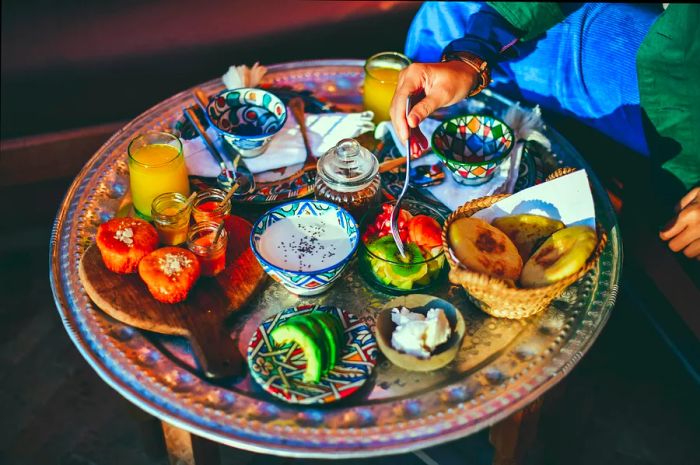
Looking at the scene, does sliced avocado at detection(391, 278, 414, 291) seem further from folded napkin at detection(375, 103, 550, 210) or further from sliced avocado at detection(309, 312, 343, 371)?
folded napkin at detection(375, 103, 550, 210)

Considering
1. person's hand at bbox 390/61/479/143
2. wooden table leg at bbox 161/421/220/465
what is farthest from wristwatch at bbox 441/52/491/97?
wooden table leg at bbox 161/421/220/465

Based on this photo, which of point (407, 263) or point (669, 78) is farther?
point (669, 78)

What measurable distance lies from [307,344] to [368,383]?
18 cm

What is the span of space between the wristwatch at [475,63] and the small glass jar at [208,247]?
943mm

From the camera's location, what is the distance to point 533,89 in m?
2.58

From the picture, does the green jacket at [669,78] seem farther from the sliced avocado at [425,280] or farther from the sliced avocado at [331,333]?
the sliced avocado at [331,333]

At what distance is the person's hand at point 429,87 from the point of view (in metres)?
1.90

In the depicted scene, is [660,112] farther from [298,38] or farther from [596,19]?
[298,38]

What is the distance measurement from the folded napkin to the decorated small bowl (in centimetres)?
3

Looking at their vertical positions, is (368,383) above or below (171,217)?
below

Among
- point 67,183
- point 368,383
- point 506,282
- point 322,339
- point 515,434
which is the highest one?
point 506,282

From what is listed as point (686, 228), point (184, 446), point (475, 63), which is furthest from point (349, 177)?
point (686, 228)

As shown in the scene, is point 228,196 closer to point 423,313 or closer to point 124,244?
point 124,244

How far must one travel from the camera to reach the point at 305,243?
1.77m
